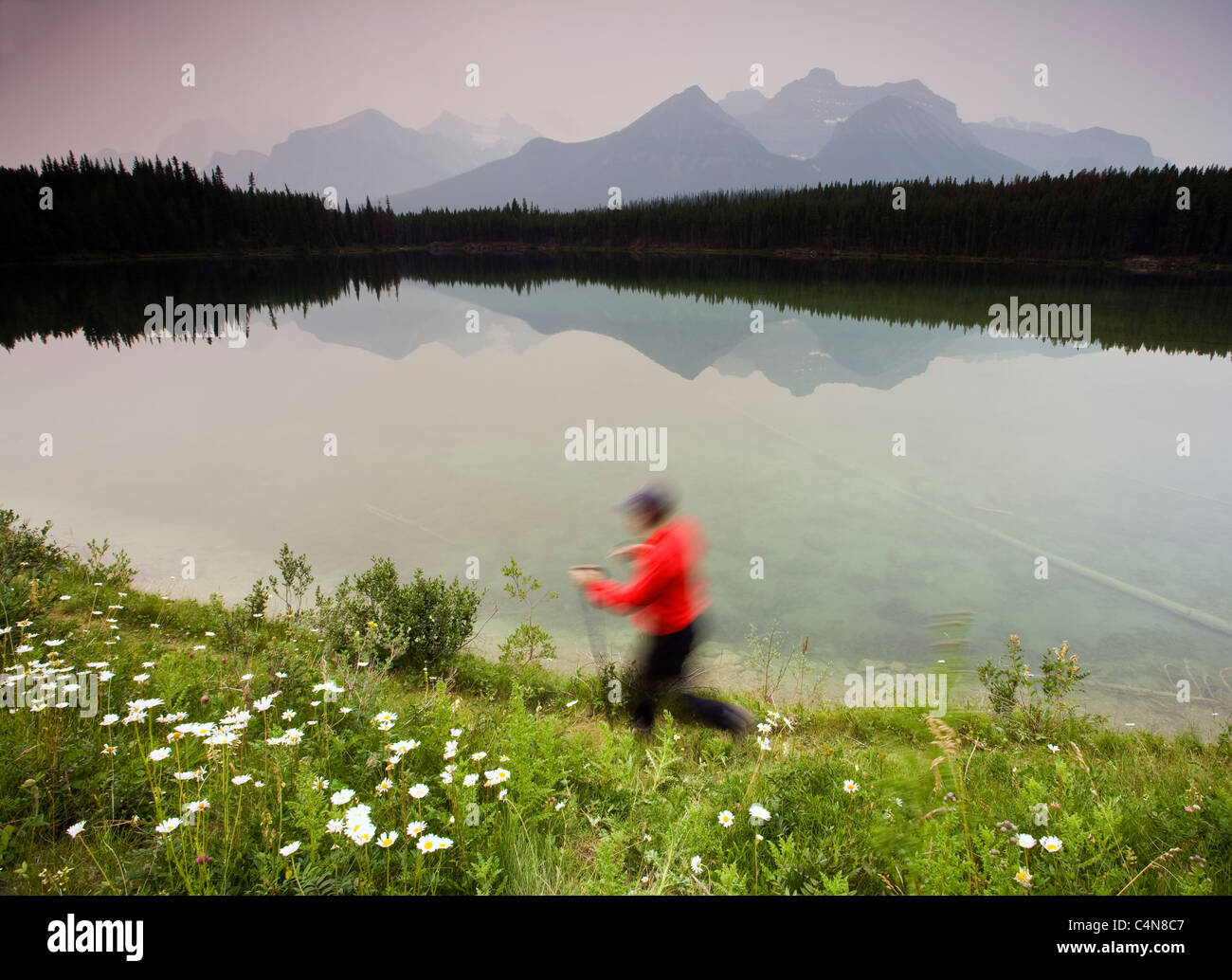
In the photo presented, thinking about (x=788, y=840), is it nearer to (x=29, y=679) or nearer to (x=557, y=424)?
(x=29, y=679)

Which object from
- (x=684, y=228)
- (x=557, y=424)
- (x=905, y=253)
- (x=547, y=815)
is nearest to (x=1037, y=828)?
(x=547, y=815)

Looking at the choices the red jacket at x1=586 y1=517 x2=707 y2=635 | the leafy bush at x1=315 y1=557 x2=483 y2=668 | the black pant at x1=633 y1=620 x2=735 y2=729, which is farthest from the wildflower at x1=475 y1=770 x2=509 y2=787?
the leafy bush at x1=315 y1=557 x2=483 y2=668

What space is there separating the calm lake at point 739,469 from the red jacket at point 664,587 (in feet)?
7.29

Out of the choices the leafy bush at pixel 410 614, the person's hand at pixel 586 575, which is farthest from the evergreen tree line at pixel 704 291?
the person's hand at pixel 586 575

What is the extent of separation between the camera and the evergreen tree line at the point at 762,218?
3450 inches

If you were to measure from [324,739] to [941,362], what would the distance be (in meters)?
30.8

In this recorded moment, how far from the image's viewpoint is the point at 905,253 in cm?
10725

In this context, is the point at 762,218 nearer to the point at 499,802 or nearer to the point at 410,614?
the point at 410,614

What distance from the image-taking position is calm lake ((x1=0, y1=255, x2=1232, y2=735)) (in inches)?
391

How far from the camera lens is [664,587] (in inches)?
227

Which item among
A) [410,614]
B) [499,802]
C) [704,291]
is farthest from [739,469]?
[704,291]

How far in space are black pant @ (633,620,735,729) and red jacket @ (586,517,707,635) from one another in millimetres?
125

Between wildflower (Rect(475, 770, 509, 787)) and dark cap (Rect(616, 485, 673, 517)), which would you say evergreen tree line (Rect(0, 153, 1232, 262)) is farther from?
wildflower (Rect(475, 770, 509, 787))
